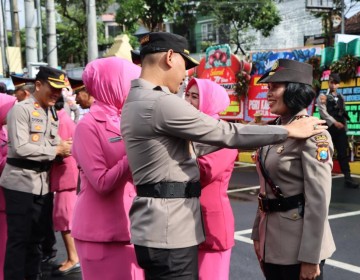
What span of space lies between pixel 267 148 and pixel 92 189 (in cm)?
96

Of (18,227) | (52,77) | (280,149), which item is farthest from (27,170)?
(280,149)

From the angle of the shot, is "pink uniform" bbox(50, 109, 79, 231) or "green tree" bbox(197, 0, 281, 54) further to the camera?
"green tree" bbox(197, 0, 281, 54)

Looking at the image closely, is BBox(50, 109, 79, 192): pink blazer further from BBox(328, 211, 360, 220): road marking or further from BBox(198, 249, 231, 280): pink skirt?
BBox(328, 211, 360, 220): road marking

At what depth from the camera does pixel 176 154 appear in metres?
2.18

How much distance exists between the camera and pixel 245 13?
2584 cm

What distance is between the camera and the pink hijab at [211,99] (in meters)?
3.04

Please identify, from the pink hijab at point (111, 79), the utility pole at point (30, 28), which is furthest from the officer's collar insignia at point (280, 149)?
the utility pole at point (30, 28)

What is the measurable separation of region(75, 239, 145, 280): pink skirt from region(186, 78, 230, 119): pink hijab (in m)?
0.94

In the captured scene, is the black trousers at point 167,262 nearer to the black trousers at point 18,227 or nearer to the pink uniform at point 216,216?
the pink uniform at point 216,216

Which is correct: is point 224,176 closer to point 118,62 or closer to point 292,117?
point 292,117

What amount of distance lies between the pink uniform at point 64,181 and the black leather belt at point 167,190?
214 cm

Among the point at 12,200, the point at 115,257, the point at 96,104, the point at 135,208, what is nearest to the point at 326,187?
the point at 135,208

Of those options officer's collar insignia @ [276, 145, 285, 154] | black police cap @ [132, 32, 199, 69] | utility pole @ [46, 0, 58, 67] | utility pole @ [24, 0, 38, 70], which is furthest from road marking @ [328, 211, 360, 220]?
utility pole @ [46, 0, 58, 67]

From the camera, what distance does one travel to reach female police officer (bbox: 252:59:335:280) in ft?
7.79
